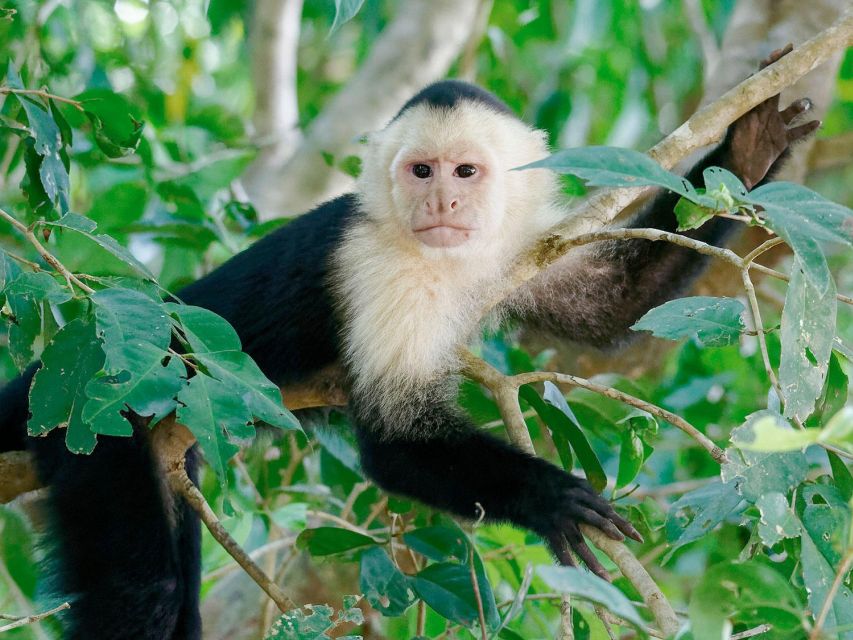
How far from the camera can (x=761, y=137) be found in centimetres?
303

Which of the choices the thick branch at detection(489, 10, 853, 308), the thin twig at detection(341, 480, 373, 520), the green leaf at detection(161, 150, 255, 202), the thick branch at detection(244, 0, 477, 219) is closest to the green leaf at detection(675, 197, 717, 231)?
the thick branch at detection(489, 10, 853, 308)

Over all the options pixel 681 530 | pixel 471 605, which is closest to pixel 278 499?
pixel 471 605

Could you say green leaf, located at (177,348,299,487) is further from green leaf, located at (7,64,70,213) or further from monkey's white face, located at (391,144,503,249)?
monkey's white face, located at (391,144,503,249)

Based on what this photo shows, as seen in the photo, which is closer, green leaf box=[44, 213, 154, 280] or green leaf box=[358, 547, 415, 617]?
green leaf box=[44, 213, 154, 280]

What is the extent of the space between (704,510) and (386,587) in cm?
88

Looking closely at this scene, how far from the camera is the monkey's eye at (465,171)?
10.7 ft

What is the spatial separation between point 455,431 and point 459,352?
250 millimetres

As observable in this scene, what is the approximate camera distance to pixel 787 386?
1825mm

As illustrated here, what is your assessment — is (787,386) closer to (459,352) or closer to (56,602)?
(459,352)

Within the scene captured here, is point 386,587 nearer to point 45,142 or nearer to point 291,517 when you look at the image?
point 291,517

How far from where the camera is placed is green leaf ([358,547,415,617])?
2.49 meters

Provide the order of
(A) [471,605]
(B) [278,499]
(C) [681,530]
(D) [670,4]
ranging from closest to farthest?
(C) [681,530] → (A) [471,605] → (B) [278,499] → (D) [670,4]

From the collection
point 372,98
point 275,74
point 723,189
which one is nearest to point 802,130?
point 723,189

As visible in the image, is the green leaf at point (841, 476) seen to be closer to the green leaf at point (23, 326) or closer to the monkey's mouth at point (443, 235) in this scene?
the monkey's mouth at point (443, 235)
